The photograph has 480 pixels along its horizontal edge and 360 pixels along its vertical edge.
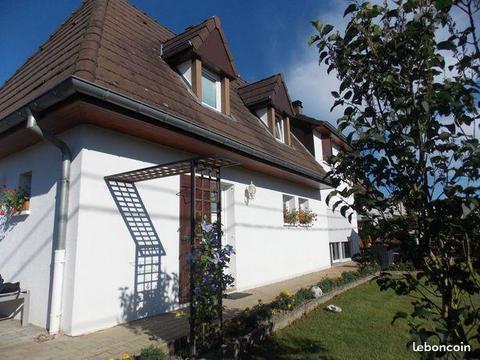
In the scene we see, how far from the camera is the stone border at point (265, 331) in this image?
410 cm

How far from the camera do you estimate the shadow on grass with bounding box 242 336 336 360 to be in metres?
4.21

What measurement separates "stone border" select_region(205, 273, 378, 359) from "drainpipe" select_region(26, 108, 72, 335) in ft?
7.71

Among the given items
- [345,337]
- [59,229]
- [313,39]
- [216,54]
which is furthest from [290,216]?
[313,39]

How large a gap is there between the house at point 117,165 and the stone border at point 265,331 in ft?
6.44

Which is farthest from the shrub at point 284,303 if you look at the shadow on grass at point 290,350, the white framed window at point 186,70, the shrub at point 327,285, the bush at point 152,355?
the white framed window at point 186,70

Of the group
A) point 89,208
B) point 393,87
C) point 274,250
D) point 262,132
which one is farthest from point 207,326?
point 262,132

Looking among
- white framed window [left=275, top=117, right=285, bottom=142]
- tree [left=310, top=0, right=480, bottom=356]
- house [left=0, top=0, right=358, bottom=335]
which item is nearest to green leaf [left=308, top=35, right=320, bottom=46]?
tree [left=310, top=0, right=480, bottom=356]

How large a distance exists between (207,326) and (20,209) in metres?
4.15

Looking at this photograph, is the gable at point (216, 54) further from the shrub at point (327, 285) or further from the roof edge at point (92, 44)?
the shrub at point (327, 285)

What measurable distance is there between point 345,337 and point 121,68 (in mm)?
5677

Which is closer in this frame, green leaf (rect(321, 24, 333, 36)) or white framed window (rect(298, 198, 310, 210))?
green leaf (rect(321, 24, 333, 36))

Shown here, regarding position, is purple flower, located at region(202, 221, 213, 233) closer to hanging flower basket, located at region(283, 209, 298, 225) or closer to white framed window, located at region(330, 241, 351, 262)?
hanging flower basket, located at region(283, 209, 298, 225)

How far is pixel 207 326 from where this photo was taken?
4.38 m

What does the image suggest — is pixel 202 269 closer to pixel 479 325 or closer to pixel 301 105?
pixel 479 325
